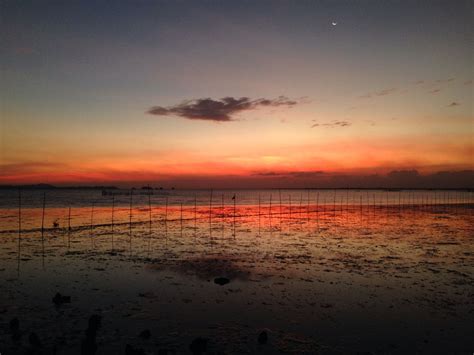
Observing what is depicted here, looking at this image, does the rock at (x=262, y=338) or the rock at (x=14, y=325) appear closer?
the rock at (x=262, y=338)

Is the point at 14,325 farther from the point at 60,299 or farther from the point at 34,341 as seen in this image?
the point at 60,299

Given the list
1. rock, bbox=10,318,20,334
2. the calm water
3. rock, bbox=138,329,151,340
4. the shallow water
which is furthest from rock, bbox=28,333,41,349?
the calm water

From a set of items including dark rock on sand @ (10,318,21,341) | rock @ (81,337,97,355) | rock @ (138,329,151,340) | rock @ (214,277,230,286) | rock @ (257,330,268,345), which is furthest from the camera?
rock @ (214,277,230,286)

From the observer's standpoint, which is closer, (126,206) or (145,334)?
(145,334)

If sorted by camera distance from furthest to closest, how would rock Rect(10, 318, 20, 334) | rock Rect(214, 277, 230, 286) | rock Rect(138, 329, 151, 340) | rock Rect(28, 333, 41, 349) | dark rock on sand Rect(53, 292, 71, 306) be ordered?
rock Rect(214, 277, 230, 286)
dark rock on sand Rect(53, 292, 71, 306)
rock Rect(10, 318, 20, 334)
rock Rect(138, 329, 151, 340)
rock Rect(28, 333, 41, 349)

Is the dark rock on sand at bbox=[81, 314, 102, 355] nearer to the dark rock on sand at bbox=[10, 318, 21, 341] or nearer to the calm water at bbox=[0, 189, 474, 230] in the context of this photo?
the dark rock on sand at bbox=[10, 318, 21, 341]

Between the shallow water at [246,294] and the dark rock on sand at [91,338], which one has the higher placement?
the dark rock on sand at [91,338]

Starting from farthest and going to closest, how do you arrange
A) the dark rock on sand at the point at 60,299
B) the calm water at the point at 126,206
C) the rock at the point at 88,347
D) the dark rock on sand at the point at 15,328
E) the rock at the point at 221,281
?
the calm water at the point at 126,206 < the rock at the point at 221,281 < the dark rock on sand at the point at 60,299 < the dark rock on sand at the point at 15,328 < the rock at the point at 88,347

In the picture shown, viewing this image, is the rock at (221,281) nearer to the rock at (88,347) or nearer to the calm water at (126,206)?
the rock at (88,347)

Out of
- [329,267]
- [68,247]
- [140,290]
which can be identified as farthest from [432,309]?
[68,247]

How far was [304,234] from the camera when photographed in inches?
1077

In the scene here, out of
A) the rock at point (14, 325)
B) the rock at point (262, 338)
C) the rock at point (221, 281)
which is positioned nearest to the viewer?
the rock at point (262, 338)

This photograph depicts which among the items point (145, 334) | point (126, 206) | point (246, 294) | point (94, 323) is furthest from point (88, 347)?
point (126, 206)

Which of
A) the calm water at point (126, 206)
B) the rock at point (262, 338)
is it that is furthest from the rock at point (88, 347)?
the calm water at point (126, 206)
